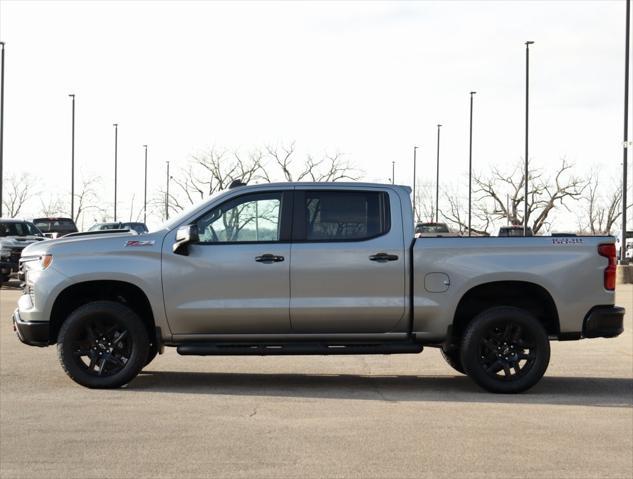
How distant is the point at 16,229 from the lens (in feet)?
102

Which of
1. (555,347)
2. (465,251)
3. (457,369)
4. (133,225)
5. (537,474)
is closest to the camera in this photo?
(537,474)

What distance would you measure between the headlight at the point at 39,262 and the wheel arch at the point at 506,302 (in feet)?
13.4

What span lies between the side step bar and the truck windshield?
21075mm

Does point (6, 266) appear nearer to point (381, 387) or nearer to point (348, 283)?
point (381, 387)

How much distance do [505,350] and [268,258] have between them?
250cm

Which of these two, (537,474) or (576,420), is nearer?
(537,474)

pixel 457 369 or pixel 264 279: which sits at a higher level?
pixel 264 279

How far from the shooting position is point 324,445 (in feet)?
27.5

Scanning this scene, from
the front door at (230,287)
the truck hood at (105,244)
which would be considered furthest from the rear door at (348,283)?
the truck hood at (105,244)

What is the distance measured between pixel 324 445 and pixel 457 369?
437 centimetres

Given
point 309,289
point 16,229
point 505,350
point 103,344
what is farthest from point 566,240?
point 16,229

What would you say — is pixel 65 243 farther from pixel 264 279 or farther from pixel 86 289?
pixel 264 279

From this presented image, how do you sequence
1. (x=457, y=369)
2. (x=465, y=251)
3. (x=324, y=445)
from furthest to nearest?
1. (x=457, y=369)
2. (x=465, y=251)
3. (x=324, y=445)

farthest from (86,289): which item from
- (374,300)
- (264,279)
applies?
(374,300)
